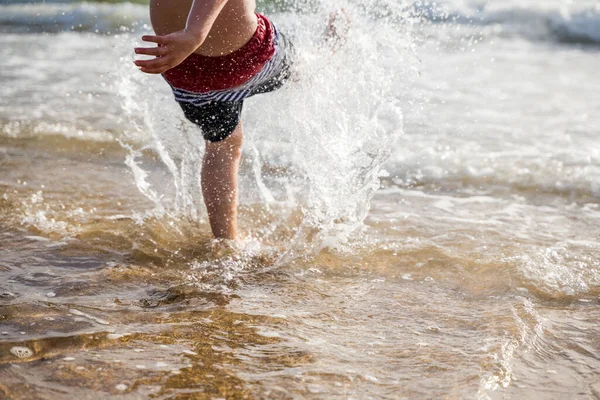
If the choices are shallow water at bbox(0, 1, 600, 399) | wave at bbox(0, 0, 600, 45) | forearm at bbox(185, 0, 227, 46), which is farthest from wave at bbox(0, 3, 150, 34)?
forearm at bbox(185, 0, 227, 46)

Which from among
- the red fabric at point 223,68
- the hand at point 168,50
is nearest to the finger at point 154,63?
the hand at point 168,50

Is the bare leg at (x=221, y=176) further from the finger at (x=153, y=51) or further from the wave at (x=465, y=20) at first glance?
the wave at (x=465, y=20)

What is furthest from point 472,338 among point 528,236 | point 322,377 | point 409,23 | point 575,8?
point 575,8

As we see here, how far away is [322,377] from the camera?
1969mm

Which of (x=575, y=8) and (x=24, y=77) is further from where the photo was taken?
(x=575, y=8)

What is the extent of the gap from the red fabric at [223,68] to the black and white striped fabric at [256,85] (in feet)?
0.10

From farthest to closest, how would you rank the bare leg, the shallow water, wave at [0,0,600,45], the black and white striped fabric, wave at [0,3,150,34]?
wave at [0,3,150,34] < wave at [0,0,600,45] < the bare leg < the black and white striped fabric < the shallow water

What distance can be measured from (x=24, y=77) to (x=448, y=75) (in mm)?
4475

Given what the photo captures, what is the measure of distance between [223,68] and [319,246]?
89 cm

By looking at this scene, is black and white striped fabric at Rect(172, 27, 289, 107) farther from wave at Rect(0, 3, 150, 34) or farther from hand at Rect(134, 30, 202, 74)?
wave at Rect(0, 3, 150, 34)

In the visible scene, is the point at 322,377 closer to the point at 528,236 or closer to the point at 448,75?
the point at 528,236

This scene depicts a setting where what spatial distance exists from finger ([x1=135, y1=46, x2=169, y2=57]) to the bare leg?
922mm

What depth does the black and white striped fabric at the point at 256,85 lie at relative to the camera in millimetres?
2953

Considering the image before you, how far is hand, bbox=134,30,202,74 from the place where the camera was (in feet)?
7.09
